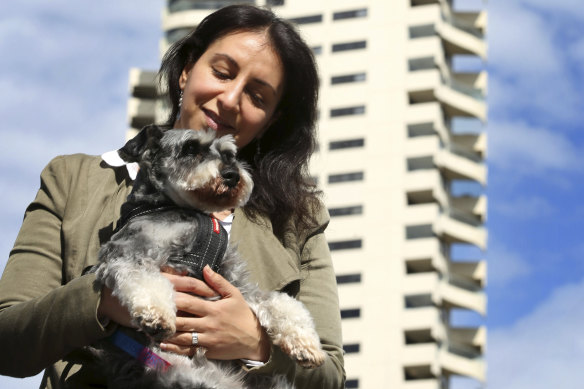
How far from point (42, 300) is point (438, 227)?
8118 cm

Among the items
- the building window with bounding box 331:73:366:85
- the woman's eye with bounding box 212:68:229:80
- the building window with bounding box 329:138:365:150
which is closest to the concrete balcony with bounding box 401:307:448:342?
the building window with bounding box 329:138:365:150

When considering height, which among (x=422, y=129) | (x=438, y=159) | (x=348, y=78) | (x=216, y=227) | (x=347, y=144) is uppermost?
(x=216, y=227)

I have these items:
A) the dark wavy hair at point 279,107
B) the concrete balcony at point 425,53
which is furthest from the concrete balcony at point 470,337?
the dark wavy hair at point 279,107

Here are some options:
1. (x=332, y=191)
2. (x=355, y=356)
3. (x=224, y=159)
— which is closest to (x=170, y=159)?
(x=224, y=159)

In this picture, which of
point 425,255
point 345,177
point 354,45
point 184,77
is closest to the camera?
point 184,77

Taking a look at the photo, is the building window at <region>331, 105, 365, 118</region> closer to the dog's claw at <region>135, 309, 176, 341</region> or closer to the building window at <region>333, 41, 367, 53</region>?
the building window at <region>333, 41, 367, 53</region>

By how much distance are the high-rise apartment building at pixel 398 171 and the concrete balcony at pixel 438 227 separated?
0.27 feet

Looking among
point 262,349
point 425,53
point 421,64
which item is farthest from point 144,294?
point 421,64

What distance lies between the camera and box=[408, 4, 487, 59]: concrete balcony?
9081 centimetres

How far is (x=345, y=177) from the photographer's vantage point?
8912cm

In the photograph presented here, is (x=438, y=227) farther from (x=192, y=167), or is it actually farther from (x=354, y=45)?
(x=192, y=167)

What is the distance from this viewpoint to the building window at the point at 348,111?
90812 mm

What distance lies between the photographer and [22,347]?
217 inches

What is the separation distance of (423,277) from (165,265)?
3109 inches
